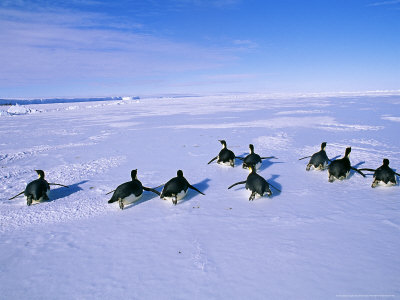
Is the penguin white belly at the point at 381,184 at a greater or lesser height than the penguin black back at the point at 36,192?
greater

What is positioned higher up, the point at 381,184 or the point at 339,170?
the point at 339,170

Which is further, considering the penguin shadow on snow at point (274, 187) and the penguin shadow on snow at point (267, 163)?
the penguin shadow on snow at point (267, 163)

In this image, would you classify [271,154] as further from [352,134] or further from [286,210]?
[352,134]

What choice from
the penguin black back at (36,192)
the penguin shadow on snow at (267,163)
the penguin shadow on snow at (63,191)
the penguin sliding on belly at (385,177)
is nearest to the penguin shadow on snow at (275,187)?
the penguin shadow on snow at (267,163)

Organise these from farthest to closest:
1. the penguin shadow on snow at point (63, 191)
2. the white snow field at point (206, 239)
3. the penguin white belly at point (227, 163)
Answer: the penguin white belly at point (227, 163) < the penguin shadow on snow at point (63, 191) < the white snow field at point (206, 239)

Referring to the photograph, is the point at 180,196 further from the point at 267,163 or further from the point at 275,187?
the point at 267,163

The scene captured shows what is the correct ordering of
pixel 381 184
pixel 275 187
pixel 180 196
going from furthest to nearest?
pixel 275 187, pixel 381 184, pixel 180 196

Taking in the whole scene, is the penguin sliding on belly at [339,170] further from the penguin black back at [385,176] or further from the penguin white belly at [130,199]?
the penguin white belly at [130,199]

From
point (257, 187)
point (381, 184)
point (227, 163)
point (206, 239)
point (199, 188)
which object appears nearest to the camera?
point (206, 239)

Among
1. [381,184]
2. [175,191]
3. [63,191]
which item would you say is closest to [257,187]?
[175,191]

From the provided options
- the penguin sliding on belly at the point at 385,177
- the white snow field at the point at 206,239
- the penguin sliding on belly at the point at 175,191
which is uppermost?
the penguin sliding on belly at the point at 385,177

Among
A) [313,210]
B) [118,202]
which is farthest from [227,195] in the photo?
[118,202]

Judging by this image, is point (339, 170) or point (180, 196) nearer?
point (180, 196)

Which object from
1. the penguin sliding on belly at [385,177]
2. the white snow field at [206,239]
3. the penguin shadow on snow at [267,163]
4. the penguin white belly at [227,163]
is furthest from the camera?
the penguin white belly at [227,163]
